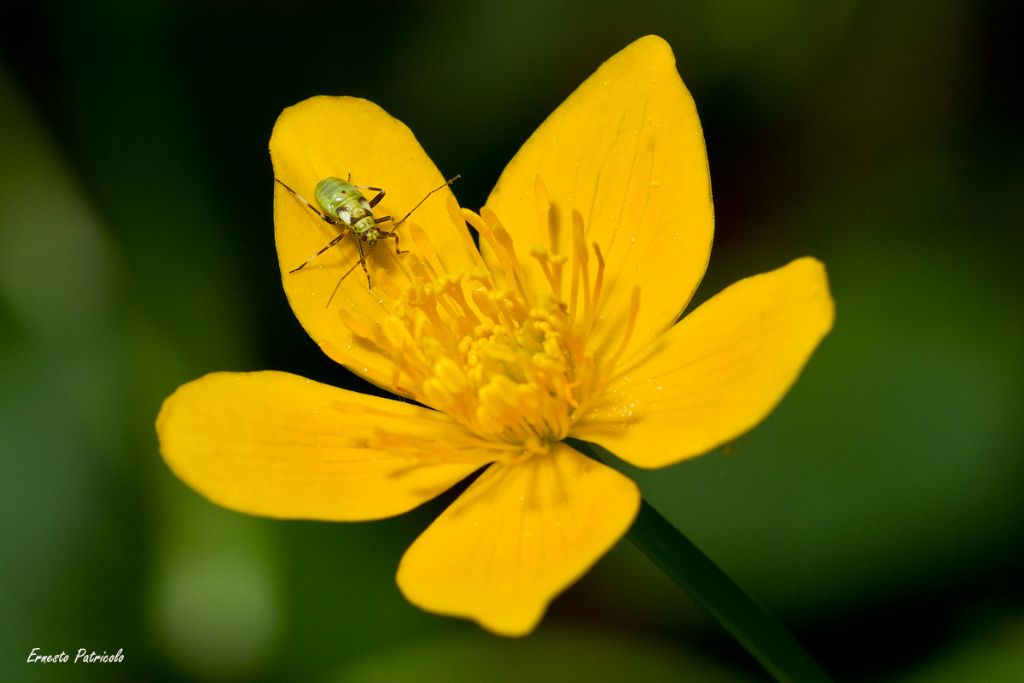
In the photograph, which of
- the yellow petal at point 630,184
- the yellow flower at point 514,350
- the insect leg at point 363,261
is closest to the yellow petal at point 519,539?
the yellow flower at point 514,350

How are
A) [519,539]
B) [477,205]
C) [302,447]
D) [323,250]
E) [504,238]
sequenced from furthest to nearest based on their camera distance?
1. [477,205]
2. [323,250]
3. [504,238]
4. [302,447]
5. [519,539]

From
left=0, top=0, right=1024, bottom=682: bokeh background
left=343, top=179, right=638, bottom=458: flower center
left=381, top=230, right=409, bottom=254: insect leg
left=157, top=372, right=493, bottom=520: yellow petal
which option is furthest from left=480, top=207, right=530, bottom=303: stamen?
left=0, top=0, right=1024, bottom=682: bokeh background

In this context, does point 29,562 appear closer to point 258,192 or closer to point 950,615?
point 258,192

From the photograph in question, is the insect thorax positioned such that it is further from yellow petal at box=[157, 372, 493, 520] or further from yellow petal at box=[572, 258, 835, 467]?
yellow petal at box=[572, 258, 835, 467]

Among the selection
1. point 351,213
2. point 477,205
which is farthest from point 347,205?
point 477,205

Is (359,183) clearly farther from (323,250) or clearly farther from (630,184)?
(630,184)
